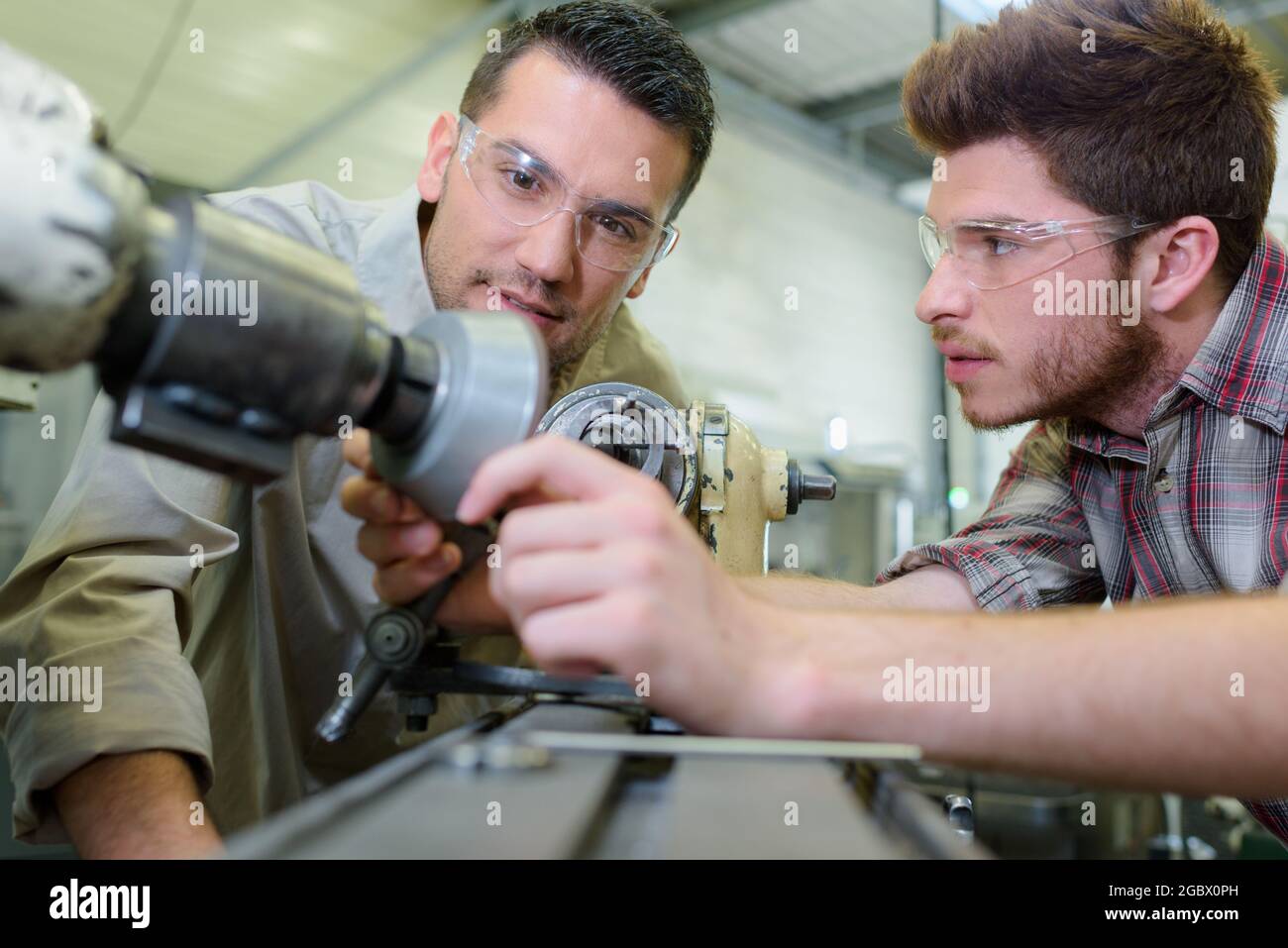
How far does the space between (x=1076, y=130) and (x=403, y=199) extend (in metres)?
1.14

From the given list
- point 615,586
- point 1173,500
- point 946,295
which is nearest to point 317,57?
point 946,295

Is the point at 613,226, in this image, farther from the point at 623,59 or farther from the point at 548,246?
the point at 623,59

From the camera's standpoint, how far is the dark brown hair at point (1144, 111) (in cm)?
146

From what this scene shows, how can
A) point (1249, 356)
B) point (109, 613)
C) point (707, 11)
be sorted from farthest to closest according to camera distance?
point (707, 11)
point (1249, 356)
point (109, 613)

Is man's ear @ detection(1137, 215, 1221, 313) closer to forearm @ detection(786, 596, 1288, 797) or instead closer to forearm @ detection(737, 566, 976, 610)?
forearm @ detection(737, 566, 976, 610)

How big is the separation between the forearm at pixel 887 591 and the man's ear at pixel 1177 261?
0.57 meters

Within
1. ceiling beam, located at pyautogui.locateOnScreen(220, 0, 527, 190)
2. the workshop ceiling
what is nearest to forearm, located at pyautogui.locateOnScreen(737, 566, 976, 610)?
the workshop ceiling

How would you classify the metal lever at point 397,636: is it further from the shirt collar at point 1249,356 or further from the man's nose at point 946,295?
the shirt collar at point 1249,356

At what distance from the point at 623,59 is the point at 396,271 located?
53cm

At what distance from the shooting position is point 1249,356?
128 centimetres

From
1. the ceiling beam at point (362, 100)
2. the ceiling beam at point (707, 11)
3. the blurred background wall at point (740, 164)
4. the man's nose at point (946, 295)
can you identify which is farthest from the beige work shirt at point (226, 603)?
the ceiling beam at point (707, 11)

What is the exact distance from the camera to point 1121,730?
0.74 meters

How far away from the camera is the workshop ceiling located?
4.02 metres
